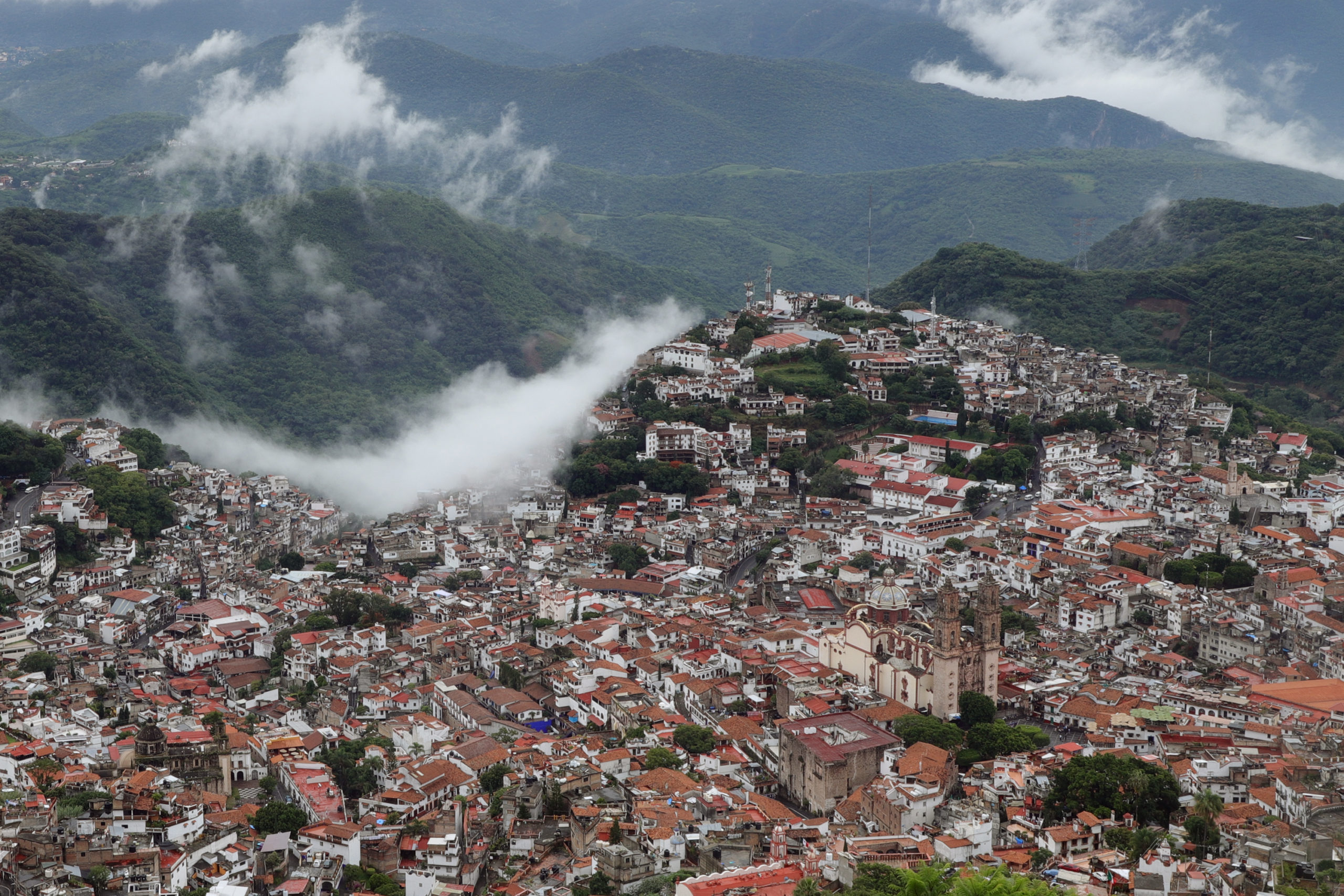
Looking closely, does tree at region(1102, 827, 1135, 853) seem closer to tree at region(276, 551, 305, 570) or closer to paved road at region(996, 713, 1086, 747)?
paved road at region(996, 713, 1086, 747)

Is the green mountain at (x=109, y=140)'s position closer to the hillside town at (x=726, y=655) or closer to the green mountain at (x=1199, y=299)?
the green mountain at (x=1199, y=299)

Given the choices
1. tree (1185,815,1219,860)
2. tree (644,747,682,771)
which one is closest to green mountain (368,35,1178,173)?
tree (644,747,682,771)

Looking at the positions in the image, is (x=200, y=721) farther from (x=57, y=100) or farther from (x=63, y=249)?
(x=57, y=100)

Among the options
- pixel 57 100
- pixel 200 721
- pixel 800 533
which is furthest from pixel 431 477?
pixel 57 100

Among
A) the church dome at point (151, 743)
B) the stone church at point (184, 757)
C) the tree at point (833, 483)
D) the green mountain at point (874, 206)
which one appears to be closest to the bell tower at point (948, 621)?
the stone church at point (184, 757)

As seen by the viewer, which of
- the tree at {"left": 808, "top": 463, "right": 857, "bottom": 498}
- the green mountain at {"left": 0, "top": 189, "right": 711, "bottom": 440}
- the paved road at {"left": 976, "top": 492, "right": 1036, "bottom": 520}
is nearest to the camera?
the paved road at {"left": 976, "top": 492, "right": 1036, "bottom": 520}

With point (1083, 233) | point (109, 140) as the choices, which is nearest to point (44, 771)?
point (109, 140)

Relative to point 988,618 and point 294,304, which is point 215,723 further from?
point 294,304
